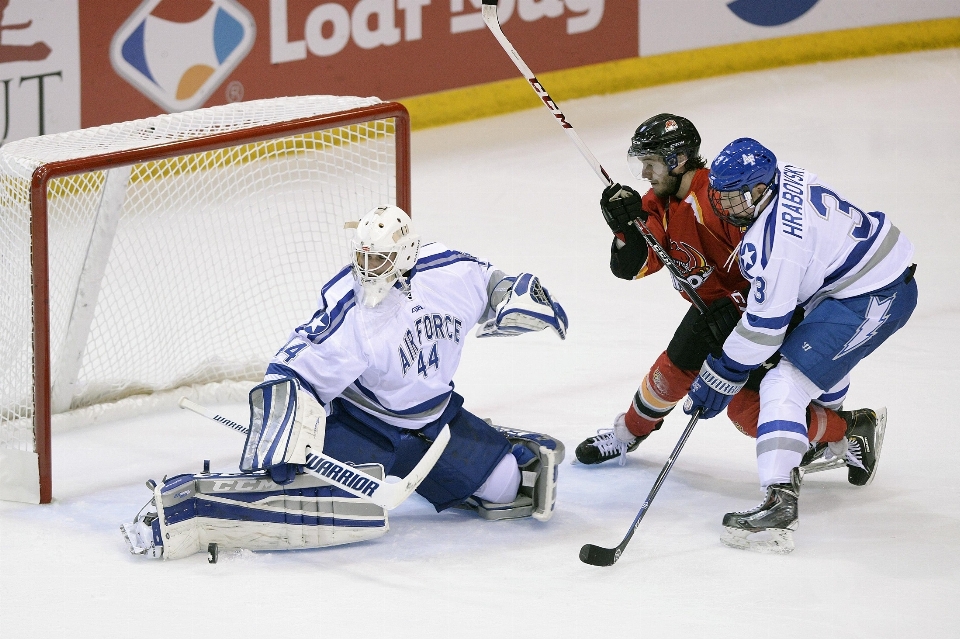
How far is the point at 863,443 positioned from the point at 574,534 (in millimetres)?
898

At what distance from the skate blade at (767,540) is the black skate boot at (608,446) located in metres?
0.71

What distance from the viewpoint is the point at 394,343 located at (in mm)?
3441

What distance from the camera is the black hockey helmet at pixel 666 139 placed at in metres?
3.77

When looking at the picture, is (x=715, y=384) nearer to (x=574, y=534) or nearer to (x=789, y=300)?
(x=789, y=300)

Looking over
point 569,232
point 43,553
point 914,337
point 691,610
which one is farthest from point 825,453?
point 569,232

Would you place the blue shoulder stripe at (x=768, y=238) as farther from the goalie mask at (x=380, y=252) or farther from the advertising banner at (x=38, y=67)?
Result: the advertising banner at (x=38, y=67)

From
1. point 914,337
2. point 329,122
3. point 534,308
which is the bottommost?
point 914,337

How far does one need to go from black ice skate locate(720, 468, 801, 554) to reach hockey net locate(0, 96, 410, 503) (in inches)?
63.3

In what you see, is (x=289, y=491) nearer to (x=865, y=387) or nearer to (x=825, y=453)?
(x=825, y=453)

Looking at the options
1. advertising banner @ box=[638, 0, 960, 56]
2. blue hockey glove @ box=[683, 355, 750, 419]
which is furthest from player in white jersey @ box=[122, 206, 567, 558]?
advertising banner @ box=[638, 0, 960, 56]

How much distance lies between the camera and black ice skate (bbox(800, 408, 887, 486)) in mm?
3916

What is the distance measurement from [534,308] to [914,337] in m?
2.18

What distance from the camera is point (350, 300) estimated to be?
3.48m

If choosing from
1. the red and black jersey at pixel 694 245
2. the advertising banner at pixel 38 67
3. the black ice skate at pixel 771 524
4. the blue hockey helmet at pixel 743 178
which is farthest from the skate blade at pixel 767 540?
the advertising banner at pixel 38 67
